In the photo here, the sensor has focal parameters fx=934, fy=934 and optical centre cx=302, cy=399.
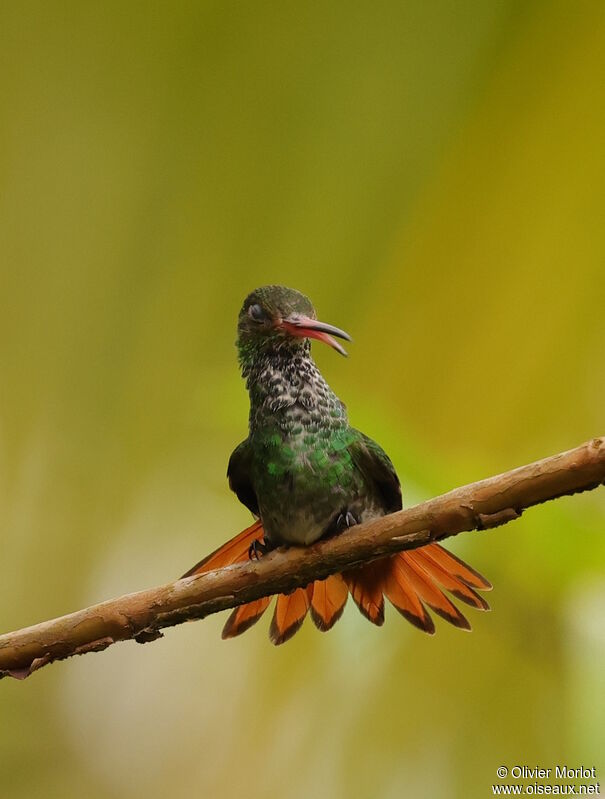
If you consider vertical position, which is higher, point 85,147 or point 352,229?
point 85,147

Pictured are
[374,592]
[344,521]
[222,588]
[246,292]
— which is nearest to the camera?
[222,588]

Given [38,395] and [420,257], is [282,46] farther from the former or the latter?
[38,395]

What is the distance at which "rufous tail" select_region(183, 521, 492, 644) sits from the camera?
5.05ft

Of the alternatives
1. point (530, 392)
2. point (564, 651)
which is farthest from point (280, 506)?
point (530, 392)

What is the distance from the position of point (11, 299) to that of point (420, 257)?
3.74 feet

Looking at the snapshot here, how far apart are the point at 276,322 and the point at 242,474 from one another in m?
0.28

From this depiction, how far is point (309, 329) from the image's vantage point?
5.21 ft

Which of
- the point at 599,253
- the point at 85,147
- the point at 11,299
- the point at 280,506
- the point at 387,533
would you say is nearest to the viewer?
the point at 387,533

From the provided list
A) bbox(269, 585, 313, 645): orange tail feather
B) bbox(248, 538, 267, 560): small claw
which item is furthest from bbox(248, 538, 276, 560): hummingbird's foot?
bbox(269, 585, 313, 645): orange tail feather

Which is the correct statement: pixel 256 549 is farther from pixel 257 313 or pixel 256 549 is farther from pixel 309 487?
pixel 257 313

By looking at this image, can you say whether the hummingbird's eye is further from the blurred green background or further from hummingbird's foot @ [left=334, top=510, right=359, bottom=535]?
hummingbird's foot @ [left=334, top=510, right=359, bottom=535]

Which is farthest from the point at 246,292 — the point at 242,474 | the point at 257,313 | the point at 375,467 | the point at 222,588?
the point at 222,588

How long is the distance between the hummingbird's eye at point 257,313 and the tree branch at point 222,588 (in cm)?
47

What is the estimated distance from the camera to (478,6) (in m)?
2.05
